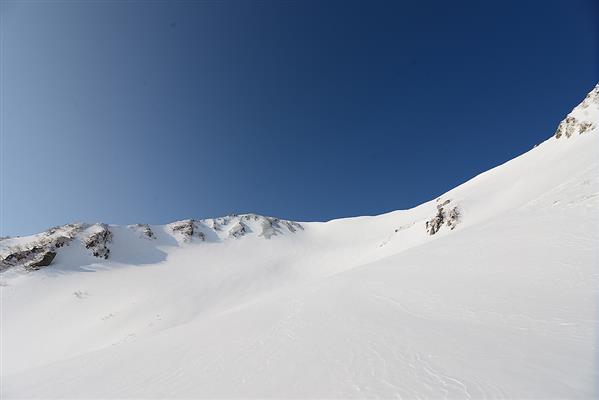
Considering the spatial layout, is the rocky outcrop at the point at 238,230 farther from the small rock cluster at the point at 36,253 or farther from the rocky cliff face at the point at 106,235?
the small rock cluster at the point at 36,253

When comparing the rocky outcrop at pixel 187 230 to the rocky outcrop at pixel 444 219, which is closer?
the rocky outcrop at pixel 444 219

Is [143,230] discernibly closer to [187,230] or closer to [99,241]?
[187,230]

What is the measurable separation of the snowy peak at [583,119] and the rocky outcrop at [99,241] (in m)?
53.5

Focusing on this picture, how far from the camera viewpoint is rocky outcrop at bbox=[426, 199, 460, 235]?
2458 centimetres

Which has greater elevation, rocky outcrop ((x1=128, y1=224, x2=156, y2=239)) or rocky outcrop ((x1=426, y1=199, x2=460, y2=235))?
rocky outcrop ((x1=128, y1=224, x2=156, y2=239))

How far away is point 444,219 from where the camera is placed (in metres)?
25.8

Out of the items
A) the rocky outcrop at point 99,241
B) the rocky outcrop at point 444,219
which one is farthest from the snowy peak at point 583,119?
the rocky outcrop at point 99,241

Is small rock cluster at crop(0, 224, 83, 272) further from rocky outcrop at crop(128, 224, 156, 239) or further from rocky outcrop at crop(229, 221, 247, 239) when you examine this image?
rocky outcrop at crop(229, 221, 247, 239)

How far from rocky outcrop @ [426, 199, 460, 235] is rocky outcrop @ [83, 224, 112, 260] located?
37241 millimetres

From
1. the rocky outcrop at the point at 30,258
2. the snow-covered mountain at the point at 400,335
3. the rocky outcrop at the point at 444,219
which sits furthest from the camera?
the rocky outcrop at the point at 30,258

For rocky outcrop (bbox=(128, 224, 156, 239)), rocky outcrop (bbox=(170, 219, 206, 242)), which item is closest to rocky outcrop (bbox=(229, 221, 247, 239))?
rocky outcrop (bbox=(170, 219, 206, 242))

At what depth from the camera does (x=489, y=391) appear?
3.10 m

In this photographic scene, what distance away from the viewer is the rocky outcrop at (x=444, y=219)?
24575 mm

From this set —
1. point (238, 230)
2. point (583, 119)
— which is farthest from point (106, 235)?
point (583, 119)
